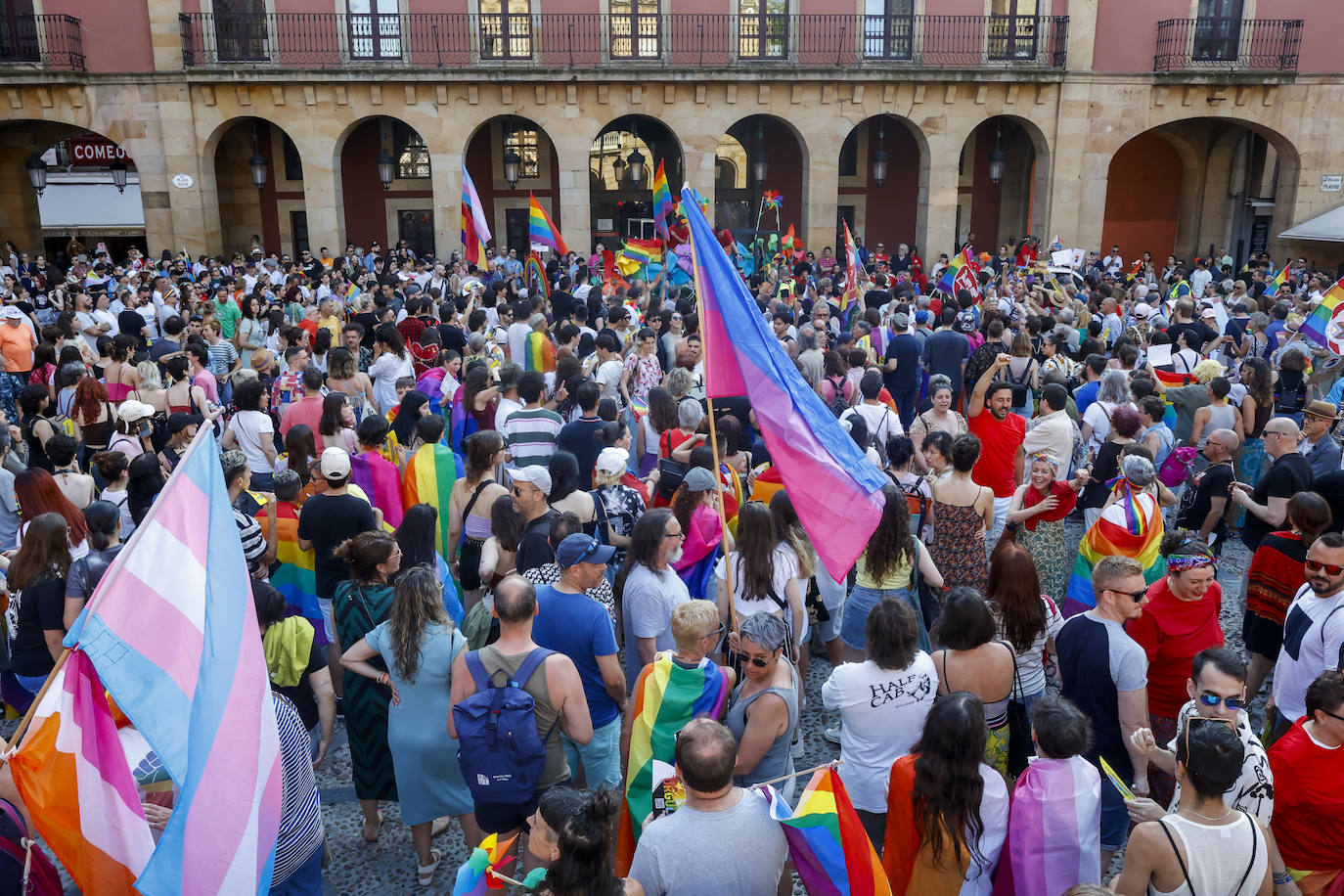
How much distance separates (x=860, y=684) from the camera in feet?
13.1

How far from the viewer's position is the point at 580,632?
4.41 metres

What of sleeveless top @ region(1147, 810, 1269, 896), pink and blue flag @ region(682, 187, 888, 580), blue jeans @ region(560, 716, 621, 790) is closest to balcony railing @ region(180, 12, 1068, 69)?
pink and blue flag @ region(682, 187, 888, 580)

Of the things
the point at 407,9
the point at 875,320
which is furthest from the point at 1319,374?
the point at 407,9

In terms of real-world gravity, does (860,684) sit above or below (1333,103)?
below

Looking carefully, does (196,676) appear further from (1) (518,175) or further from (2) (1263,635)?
(1) (518,175)

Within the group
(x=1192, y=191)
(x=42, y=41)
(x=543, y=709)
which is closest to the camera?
(x=543, y=709)

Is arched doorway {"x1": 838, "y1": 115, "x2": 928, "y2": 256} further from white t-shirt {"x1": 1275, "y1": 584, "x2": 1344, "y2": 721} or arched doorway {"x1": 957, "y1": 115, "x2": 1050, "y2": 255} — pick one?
white t-shirt {"x1": 1275, "y1": 584, "x2": 1344, "y2": 721}

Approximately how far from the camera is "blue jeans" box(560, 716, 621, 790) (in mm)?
4301

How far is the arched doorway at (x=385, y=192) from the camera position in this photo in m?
25.0

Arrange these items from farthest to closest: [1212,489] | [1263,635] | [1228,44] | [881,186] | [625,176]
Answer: [881,186] → [625,176] → [1228,44] → [1212,489] → [1263,635]

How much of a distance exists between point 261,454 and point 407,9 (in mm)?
16494

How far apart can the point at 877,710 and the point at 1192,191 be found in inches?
1061

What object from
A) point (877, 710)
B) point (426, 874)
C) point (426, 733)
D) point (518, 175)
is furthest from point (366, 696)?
point (518, 175)

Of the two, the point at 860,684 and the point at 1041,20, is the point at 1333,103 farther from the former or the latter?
the point at 860,684
